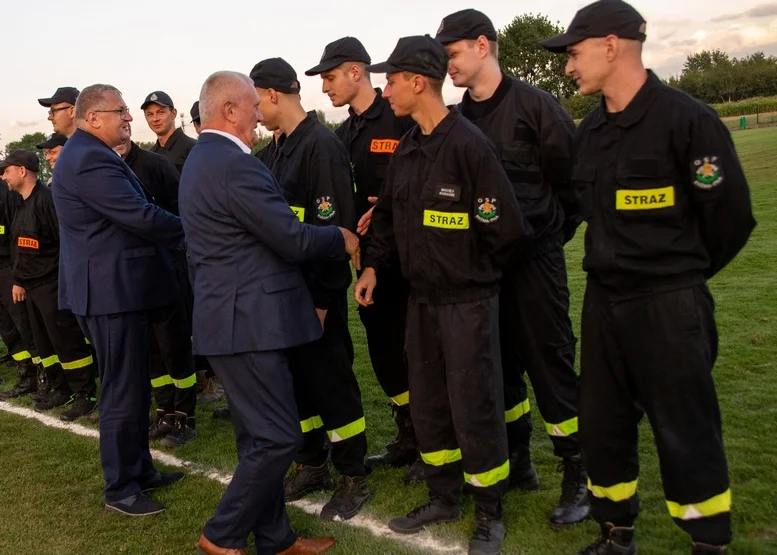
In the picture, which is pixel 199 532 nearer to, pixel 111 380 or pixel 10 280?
pixel 111 380

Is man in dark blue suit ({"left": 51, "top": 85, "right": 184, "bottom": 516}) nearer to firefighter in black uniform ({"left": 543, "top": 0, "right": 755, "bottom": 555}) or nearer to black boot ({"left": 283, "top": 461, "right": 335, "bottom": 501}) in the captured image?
black boot ({"left": 283, "top": 461, "right": 335, "bottom": 501})

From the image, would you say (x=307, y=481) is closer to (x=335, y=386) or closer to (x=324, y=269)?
(x=335, y=386)

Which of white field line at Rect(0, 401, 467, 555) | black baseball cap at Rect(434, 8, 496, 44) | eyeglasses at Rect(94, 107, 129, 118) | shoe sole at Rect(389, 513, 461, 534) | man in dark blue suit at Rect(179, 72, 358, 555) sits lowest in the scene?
white field line at Rect(0, 401, 467, 555)

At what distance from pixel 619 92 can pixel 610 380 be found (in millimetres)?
1200

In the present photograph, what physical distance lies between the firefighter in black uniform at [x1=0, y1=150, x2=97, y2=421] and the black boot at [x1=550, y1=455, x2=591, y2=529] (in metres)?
4.34

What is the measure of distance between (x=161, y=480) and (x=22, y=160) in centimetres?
352

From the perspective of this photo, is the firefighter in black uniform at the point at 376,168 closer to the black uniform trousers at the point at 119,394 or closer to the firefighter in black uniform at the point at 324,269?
the firefighter in black uniform at the point at 324,269

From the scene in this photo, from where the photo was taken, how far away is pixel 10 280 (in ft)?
23.3

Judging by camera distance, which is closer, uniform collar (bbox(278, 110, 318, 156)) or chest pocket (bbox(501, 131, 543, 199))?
chest pocket (bbox(501, 131, 543, 199))

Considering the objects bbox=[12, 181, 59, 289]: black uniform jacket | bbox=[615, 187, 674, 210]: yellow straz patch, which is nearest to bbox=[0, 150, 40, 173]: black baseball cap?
bbox=[12, 181, 59, 289]: black uniform jacket

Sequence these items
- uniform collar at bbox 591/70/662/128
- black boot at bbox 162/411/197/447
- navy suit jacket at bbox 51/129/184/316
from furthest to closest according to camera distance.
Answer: black boot at bbox 162/411/197/447
navy suit jacket at bbox 51/129/184/316
uniform collar at bbox 591/70/662/128

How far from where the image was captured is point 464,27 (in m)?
3.63

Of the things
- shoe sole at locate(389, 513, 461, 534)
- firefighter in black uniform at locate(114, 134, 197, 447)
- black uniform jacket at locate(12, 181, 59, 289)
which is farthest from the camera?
black uniform jacket at locate(12, 181, 59, 289)

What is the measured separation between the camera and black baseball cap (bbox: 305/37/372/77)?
164 inches
